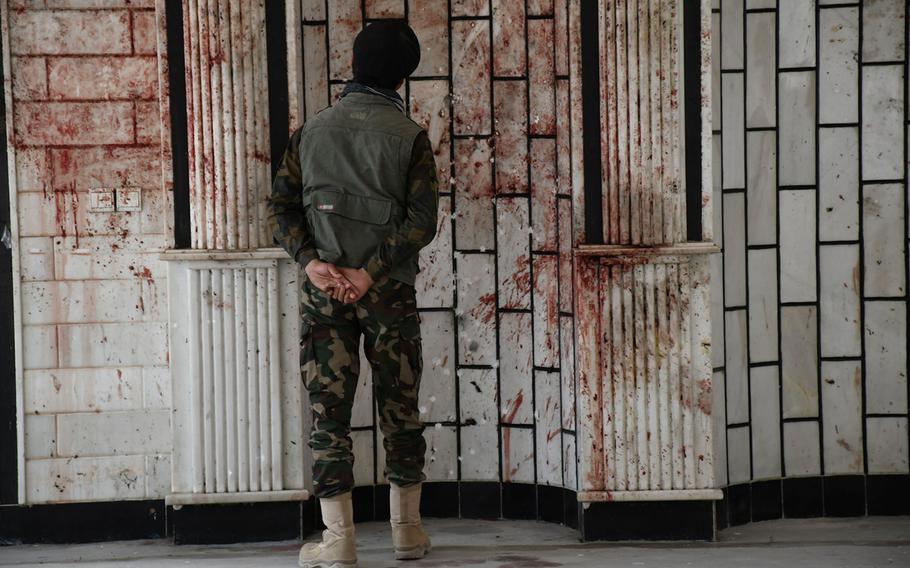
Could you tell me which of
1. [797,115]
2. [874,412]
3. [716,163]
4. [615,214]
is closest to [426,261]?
[615,214]

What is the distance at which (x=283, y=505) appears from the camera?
478 cm

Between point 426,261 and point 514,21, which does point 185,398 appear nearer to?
point 426,261

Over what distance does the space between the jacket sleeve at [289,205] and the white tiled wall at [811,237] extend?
1702mm

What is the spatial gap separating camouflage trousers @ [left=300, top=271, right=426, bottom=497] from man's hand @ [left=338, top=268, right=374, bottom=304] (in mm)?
56

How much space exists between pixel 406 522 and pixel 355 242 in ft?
3.44

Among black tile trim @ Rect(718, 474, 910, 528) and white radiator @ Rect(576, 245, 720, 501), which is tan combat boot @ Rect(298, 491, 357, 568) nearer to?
white radiator @ Rect(576, 245, 720, 501)

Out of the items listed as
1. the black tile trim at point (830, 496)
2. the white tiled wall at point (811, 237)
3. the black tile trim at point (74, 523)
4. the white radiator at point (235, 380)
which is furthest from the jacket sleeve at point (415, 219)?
the black tile trim at point (830, 496)

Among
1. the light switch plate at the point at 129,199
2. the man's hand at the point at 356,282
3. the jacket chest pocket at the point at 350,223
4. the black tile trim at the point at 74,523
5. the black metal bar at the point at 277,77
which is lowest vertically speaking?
the black tile trim at the point at 74,523

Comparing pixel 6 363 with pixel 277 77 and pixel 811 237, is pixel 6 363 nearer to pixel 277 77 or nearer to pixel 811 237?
pixel 277 77

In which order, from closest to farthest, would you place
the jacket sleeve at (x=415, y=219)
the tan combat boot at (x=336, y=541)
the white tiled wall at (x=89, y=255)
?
the jacket sleeve at (x=415, y=219)
the tan combat boot at (x=336, y=541)
the white tiled wall at (x=89, y=255)

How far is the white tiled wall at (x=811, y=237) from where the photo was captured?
16.3 feet

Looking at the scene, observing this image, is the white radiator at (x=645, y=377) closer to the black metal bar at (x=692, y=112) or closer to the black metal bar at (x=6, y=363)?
the black metal bar at (x=692, y=112)

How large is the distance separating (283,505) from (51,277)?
4.23 feet

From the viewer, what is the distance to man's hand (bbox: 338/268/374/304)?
419cm
